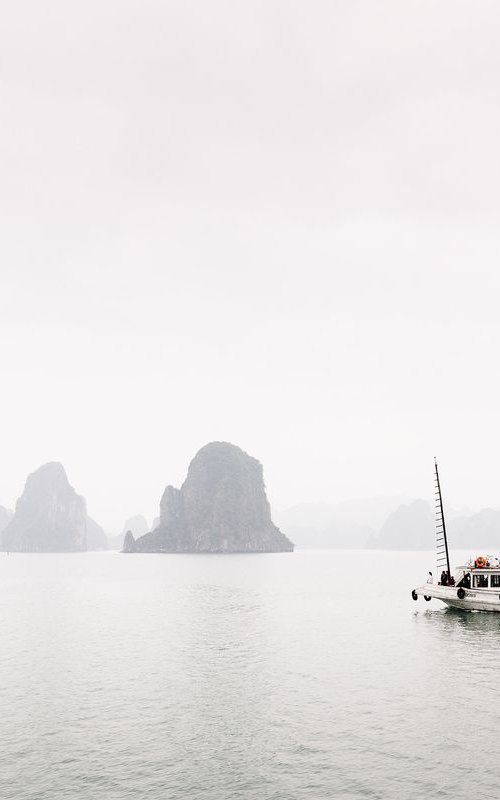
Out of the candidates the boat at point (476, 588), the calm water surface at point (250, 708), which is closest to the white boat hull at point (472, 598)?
the boat at point (476, 588)

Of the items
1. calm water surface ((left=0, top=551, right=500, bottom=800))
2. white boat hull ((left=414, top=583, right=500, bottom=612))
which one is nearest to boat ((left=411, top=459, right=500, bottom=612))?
white boat hull ((left=414, top=583, right=500, bottom=612))

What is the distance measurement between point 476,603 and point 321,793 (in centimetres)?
5211

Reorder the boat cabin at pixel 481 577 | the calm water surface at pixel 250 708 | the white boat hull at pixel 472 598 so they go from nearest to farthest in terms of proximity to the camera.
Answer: the calm water surface at pixel 250 708, the white boat hull at pixel 472 598, the boat cabin at pixel 481 577

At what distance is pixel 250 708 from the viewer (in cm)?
3192

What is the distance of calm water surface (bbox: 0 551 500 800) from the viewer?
2258 centimetres

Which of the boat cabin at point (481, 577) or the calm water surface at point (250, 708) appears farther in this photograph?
the boat cabin at point (481, 577)

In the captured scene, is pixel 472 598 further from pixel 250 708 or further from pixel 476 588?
pixel 250 708

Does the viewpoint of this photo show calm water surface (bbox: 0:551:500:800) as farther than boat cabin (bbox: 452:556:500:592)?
No

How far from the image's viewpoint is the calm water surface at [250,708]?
22578 mm

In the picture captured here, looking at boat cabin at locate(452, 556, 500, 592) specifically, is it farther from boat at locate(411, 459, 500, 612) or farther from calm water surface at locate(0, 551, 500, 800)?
calm water surface at locate(0, 551, 500, 800)

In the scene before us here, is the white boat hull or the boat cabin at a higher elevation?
the boat cabin

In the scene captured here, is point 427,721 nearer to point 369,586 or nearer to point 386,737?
point 386,737

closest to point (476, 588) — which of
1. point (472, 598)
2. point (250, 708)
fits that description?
point (472, 598)

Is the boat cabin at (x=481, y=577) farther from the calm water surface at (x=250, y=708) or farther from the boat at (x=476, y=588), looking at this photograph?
the calm water surface at (x=250, y=708)
